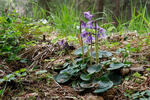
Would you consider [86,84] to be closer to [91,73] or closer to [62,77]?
[91,73]

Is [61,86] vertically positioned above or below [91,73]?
below

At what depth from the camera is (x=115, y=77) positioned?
1.25 m

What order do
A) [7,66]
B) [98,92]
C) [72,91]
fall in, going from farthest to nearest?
[7,66]
[72,91]
[98,92]

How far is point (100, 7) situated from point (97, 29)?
403 cm

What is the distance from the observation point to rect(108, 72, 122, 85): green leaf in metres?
1.20

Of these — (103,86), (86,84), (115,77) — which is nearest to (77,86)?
(86,84)

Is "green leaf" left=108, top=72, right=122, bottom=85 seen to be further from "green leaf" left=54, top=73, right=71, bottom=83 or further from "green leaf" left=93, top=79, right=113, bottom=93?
"green leaf" left=54, top=73, right=71, bottom=83

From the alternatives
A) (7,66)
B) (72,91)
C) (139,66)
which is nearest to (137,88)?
(139,66)

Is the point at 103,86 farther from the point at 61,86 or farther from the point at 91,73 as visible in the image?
the point at 61,86

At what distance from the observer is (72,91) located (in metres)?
1.18

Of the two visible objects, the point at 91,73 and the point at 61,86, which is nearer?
the point at 91,73

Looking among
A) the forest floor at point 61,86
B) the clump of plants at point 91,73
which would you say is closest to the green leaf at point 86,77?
the clump of plants at point 91,73

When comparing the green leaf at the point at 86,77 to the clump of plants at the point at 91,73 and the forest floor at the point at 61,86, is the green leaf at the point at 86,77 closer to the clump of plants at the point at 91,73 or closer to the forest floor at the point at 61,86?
the clump of plants at the point at 91,73

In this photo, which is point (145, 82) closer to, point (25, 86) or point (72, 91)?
point (72, 91)
